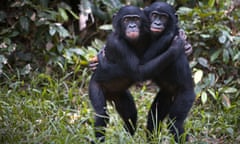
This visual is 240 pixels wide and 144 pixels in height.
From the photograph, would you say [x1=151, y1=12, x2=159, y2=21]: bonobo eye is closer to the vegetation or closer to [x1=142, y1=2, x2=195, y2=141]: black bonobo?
[x1=142, y1=2, x2=195, y2=141]: black bonobo

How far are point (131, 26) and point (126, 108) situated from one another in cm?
98

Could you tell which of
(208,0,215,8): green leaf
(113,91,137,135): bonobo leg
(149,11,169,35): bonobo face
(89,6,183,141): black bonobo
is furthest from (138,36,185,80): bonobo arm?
(208,0,215,8): green leaf

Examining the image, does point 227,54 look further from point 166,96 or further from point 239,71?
point 166,96

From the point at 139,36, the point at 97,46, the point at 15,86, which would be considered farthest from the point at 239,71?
the point at 15,86

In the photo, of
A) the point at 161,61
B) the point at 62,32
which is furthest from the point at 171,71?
the point at 62,32

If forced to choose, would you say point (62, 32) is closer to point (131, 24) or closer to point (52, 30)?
point (52, 30)

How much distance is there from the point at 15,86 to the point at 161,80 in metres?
2.18

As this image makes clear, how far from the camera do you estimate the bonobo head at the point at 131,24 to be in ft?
18.7

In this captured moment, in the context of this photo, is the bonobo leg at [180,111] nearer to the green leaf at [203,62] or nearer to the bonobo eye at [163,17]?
the bonobo eye at [163,17]

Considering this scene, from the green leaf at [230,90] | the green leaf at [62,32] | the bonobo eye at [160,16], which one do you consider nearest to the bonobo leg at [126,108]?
the bonobo eye at [160,16]

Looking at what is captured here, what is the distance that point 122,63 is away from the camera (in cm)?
574

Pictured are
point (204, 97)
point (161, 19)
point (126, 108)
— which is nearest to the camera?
point (161, 19)

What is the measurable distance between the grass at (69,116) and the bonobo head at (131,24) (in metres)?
0.98

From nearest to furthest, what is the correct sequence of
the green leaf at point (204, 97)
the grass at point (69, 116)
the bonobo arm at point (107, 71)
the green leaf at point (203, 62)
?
the grass at point (69, 116)
the bonobo arm at point (107, 71)
the green leaf at point (204, 97)
the green leaf at point (203, 62)
